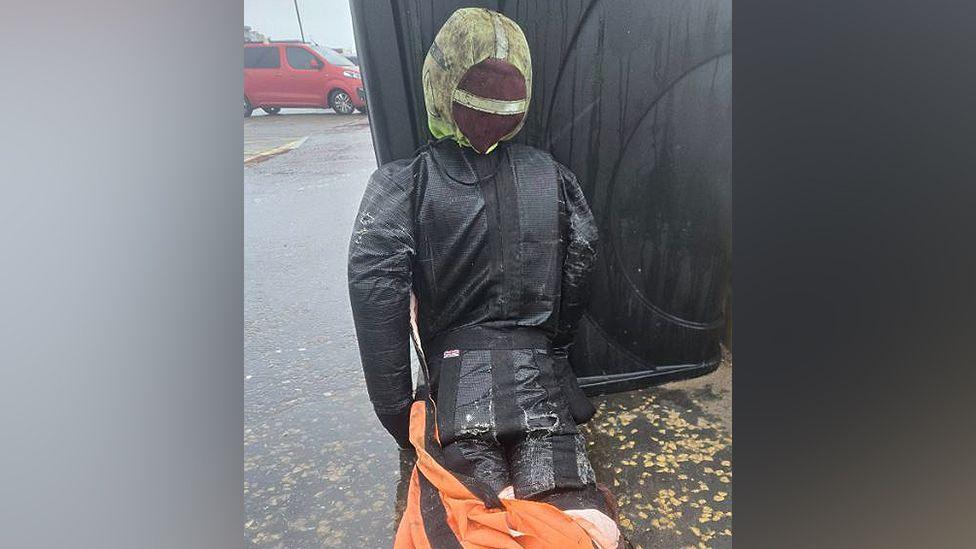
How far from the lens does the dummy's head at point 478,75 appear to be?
3.50ft

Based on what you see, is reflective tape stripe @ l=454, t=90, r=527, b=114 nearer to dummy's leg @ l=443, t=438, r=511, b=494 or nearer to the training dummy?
the training dummy

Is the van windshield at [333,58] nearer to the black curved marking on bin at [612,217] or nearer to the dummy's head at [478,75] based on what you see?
the dummy's head at [478,75]

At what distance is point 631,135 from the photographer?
1363 millimetres

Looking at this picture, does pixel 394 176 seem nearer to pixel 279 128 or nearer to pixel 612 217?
pixel 279 128

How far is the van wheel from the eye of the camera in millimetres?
1106

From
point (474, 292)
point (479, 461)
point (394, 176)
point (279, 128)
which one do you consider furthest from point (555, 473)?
point (279, 128)

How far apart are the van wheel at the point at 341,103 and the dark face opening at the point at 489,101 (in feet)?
0.59
